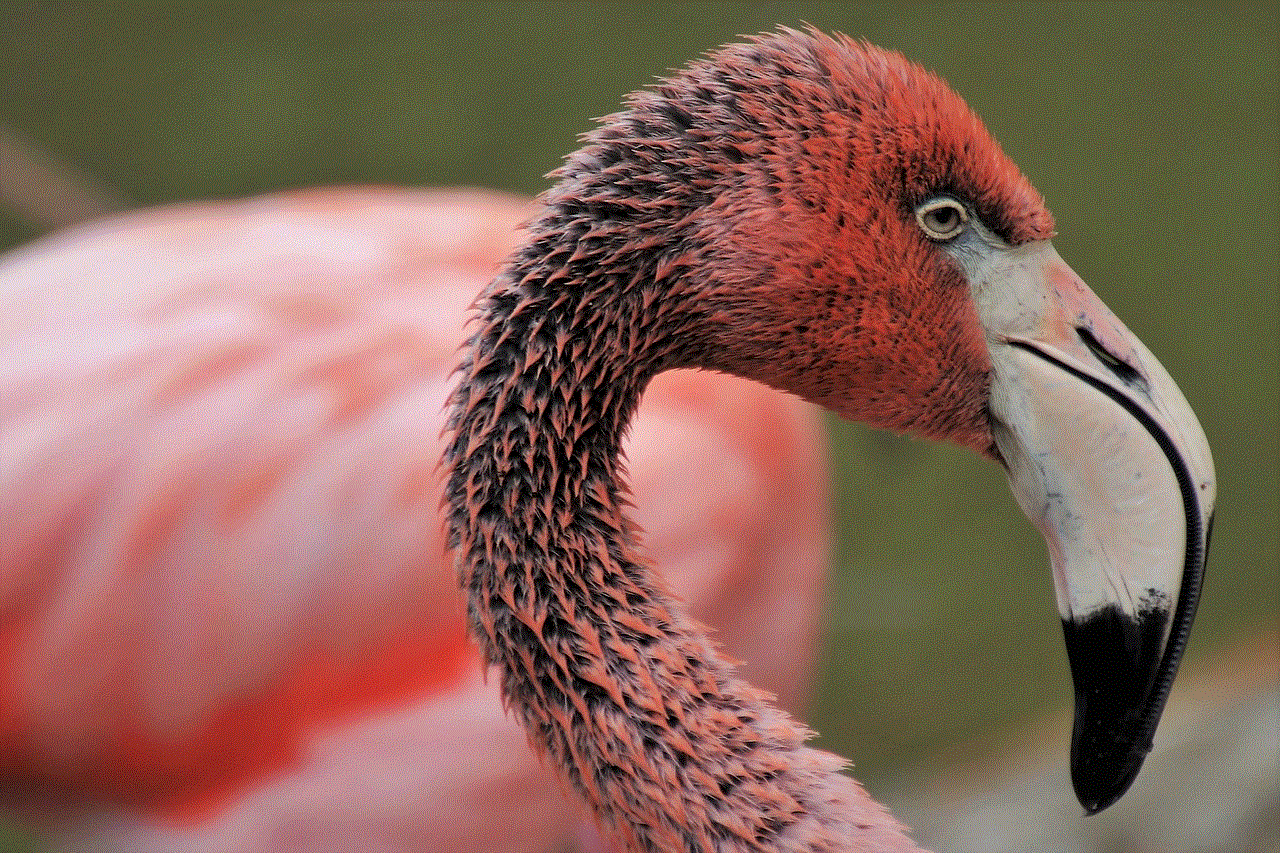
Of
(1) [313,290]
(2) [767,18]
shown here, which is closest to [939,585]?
(1) [313,290]

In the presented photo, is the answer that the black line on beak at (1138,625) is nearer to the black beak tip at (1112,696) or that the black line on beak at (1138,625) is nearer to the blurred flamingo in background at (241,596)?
the black beak tip at (1112,696)

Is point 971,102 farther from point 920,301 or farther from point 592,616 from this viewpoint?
point 592,616

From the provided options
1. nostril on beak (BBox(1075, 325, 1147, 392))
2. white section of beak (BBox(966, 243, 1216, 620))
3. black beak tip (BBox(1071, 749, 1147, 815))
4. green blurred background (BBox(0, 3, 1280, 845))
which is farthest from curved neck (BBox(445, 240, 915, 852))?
green blurred background (BBox(0, 3, 1280, 845))

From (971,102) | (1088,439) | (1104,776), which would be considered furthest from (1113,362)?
(971,102)

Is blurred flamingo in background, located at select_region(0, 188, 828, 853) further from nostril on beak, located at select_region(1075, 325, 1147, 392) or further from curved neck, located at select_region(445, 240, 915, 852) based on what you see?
nostril on beak, located at select_region(1075, 325, 1147, 392)

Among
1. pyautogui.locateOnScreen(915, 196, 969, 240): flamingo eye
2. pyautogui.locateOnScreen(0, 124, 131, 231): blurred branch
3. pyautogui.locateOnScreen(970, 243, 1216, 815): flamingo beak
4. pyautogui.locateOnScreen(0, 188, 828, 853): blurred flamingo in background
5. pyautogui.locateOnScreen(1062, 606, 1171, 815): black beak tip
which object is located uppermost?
pyautogui.locateOnScreen(0, 124, 131, 231): blurred branch

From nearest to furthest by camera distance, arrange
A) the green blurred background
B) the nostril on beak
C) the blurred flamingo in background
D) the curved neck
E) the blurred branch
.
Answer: the curved neck, the nostril on beak, the blurred flamingo in background, the blurred branch, the green blurred background

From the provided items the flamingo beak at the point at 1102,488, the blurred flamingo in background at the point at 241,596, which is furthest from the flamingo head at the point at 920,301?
the blurred flamingo in background at the point at 241,596

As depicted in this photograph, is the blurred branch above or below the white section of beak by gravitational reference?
above

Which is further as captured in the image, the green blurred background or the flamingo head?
the green blurred background
